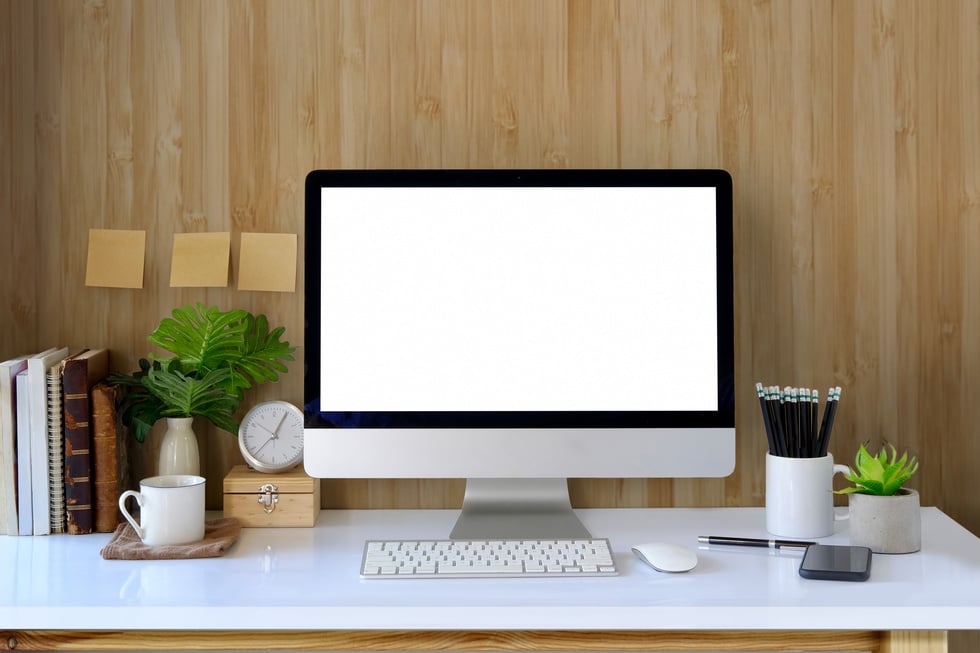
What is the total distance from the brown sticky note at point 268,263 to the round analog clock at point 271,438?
0.21 m

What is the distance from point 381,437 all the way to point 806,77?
95 centimetres

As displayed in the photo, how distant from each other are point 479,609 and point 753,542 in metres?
0.45

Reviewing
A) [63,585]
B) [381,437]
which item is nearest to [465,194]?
Answer: [381,437]

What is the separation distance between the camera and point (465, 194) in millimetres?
1265

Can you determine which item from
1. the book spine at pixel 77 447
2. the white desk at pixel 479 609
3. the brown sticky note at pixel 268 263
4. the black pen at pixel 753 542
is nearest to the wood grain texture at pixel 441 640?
the white desk at pixel 479 609

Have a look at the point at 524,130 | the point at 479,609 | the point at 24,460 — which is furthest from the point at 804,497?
the point at 24,460

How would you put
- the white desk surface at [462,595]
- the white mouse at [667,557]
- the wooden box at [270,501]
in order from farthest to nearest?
the wooden box at [270,501]
the white mouse at [667,557]
the white desk surface at [462,595]

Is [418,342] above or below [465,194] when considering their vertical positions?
below

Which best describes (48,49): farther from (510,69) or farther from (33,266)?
(510,69)

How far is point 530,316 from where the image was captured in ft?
4.17

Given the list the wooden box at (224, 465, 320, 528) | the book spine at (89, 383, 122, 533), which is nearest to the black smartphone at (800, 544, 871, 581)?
the wooden box at (224, 465, 320, 528)

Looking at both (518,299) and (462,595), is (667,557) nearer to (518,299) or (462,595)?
(462,595)

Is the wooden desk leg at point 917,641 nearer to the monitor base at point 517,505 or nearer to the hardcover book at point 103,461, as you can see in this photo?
the monitor base at point 517,505

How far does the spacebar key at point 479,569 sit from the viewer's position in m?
1.05
